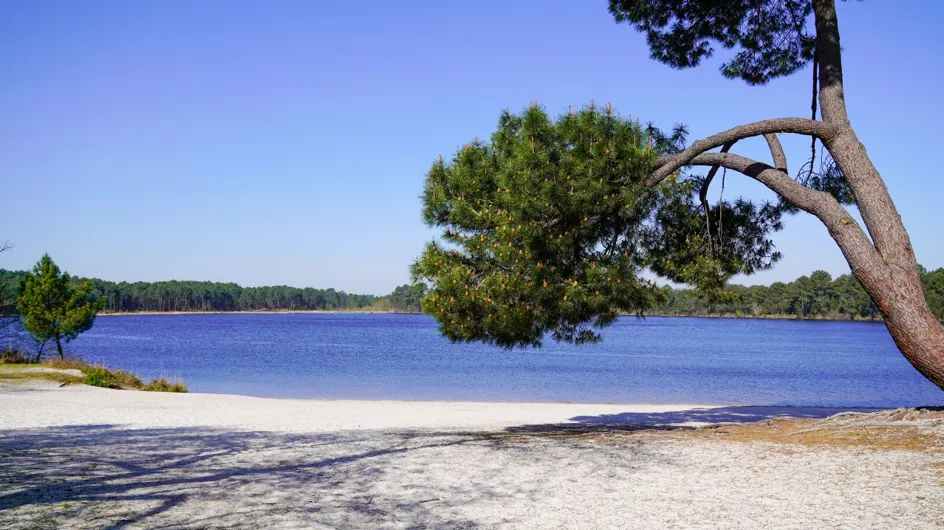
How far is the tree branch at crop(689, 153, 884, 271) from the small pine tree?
83.1ft

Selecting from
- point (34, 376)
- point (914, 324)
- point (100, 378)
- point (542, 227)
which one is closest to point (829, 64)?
point (914, 324)

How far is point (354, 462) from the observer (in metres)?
8.05

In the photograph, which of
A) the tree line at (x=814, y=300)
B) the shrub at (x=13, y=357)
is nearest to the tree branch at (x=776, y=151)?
the shrub at (x=13, y=357)

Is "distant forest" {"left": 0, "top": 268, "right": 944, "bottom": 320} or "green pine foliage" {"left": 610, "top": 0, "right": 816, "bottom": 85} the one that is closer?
"green pine foliage" {"left": 610, "top": 0, "right": 816, "bottom": 85}

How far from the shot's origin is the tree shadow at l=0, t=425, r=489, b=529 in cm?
553

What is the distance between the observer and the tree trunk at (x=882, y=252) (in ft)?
28.0

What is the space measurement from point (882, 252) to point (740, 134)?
2.40 meters

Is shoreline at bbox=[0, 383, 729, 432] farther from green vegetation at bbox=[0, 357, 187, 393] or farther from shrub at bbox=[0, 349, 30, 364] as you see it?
shrub at bbox=[0, 349, 30, 364]

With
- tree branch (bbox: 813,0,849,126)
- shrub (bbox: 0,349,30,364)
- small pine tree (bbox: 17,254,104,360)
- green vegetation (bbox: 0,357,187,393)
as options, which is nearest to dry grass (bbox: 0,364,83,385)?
green vegetation (bbox: 0,357,187,393)

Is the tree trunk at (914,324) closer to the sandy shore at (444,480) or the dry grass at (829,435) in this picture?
the dry grass at (829,435)

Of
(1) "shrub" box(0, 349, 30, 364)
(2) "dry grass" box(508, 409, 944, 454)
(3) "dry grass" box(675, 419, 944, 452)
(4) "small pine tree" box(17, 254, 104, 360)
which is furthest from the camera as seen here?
(4) "small pine tree" box(17, 254, 104, 360)

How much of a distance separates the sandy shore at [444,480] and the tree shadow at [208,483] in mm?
24

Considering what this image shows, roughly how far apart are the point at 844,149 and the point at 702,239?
248cm

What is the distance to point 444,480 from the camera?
705 centimetres
